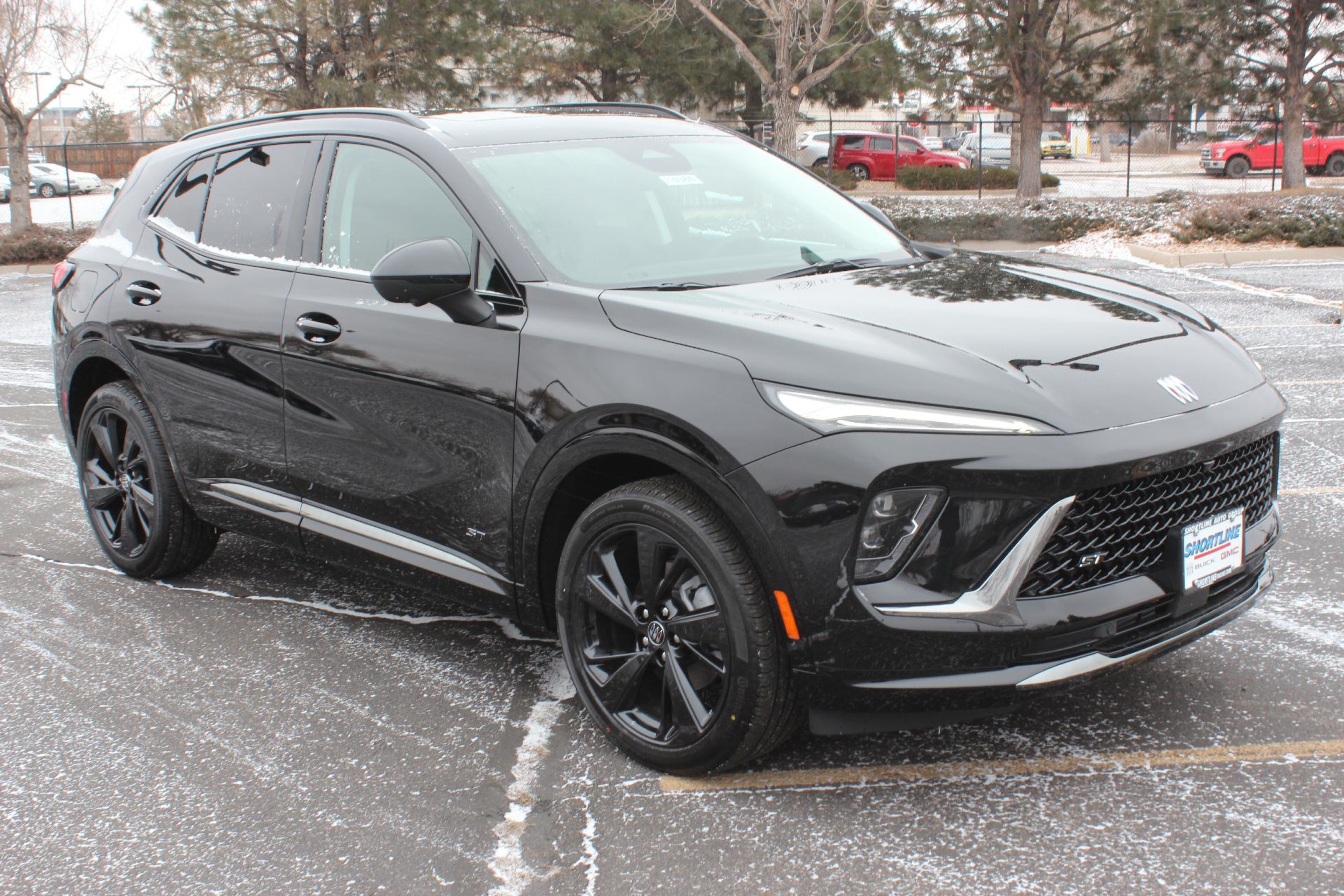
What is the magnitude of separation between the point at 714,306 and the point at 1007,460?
0.94 meters

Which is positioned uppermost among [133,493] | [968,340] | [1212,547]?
[968,340]

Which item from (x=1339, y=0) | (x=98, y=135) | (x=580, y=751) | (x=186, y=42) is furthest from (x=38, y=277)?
(x=98, y=135)

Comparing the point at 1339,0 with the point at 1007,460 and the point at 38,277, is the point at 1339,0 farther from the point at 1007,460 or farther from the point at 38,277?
the point at 1007,460

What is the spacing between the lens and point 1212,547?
10.8 ft

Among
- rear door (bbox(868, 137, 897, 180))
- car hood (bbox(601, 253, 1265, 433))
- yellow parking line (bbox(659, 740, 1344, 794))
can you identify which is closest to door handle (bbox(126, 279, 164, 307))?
car hood (bbox(601, 253, 1265, 433))

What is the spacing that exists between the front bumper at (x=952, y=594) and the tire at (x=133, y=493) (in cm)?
289

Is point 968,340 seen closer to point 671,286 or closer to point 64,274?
point 671,286

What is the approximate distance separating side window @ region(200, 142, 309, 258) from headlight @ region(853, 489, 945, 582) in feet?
8.06

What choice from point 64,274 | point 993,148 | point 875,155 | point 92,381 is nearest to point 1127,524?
point 92,381

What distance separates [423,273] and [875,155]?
36483 mm

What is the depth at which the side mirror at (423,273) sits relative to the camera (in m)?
3.59

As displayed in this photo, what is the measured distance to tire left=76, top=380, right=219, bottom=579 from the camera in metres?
5.07

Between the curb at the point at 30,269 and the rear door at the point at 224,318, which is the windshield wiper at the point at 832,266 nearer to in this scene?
the rear door at the point at 224,318

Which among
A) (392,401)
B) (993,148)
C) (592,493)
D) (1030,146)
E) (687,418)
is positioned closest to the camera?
(687,418)
